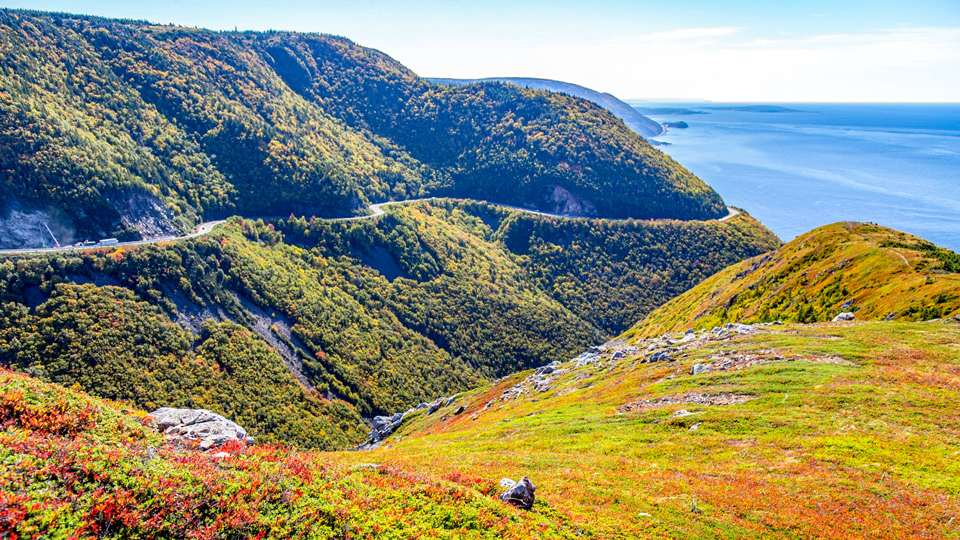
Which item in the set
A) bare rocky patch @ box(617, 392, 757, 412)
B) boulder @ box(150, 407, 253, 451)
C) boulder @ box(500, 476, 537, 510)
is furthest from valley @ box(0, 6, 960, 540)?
bare rocky patch @ box(617, 392, 757, 412)

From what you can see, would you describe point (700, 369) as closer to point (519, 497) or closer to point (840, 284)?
point (519, 497)

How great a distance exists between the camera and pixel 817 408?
2562 centimetres

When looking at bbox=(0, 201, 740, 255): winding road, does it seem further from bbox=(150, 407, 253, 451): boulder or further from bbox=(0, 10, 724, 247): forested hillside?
bbox=(150, 407, 253, 451): boulder

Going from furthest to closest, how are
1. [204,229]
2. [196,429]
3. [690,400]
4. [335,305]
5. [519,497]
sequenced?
[204,229], [335,305], [690,400], [196,429], [519,497]

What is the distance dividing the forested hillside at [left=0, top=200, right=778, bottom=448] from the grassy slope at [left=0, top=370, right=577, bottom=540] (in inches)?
831

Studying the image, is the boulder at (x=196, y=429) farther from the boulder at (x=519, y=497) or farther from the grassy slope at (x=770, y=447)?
the boulder at (x=519, y=497)

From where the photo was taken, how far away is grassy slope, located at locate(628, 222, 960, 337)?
39719 mm

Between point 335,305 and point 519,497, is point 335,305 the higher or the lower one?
the lower one

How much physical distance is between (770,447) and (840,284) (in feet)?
132

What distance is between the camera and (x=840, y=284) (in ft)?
167

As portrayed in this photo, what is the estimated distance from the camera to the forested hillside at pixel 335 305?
68.3 metres

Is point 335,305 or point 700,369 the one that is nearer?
point 700,369

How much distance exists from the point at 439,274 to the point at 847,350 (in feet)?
378

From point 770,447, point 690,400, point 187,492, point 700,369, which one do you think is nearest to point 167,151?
point 187,492
